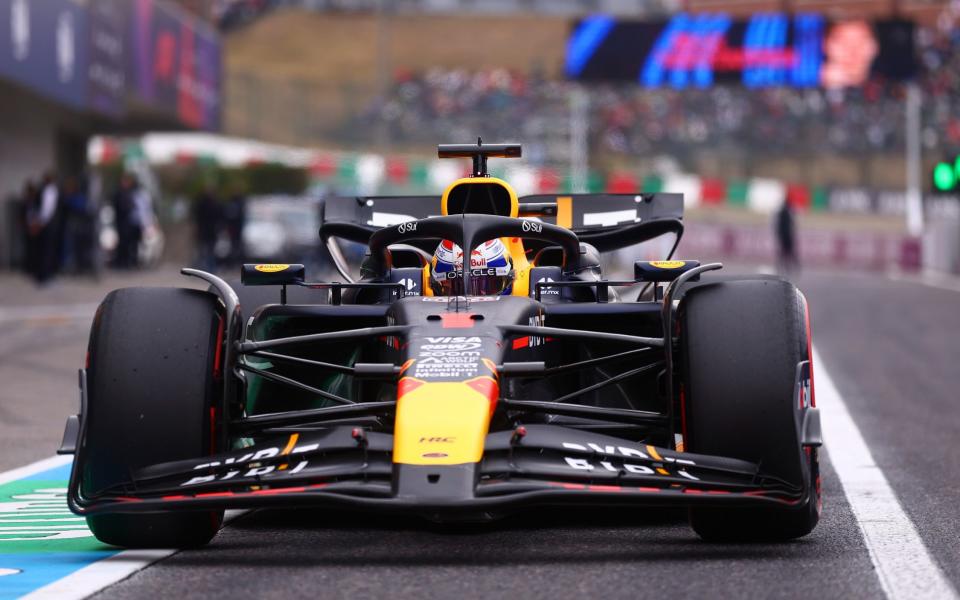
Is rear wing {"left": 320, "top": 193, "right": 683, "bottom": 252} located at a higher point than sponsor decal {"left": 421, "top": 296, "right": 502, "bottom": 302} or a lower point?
higher

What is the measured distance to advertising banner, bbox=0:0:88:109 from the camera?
23.6 m

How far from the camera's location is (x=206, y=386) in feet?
19.4

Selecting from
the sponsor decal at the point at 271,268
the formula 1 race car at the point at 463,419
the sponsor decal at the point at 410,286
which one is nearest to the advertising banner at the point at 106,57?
the sponsor decal at the point at 410,286

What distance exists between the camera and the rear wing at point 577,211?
947cm

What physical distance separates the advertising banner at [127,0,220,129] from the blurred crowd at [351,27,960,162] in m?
16.5

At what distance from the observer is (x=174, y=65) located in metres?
34.8

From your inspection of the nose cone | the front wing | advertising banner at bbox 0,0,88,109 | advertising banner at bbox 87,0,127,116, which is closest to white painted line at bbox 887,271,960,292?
advertising banner at bbox 87,0,127,116

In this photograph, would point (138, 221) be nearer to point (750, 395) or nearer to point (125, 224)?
point (125, 224)

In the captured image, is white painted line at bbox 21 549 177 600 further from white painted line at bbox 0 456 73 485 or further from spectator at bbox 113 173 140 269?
spectator at bbox 113 173 140 269

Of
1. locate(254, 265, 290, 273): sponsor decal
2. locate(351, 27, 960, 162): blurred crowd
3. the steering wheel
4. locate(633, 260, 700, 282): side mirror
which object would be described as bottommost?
locate(633, 260, 700, 282): side mirror

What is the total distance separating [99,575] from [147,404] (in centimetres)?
70

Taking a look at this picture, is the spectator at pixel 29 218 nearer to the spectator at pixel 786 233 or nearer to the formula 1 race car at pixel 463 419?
the spectator at pixel 786 233

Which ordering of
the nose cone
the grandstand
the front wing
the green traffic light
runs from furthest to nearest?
the grandstand → the green traffic light → the nose cone → the front wing

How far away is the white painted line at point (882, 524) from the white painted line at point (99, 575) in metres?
2.30
